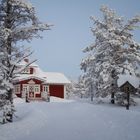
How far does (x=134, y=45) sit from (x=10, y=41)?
19.5m

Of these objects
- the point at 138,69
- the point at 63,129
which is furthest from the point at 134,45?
the point at 63,129

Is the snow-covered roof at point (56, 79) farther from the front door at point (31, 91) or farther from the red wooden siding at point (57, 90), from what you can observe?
the front door at point (31, 91)

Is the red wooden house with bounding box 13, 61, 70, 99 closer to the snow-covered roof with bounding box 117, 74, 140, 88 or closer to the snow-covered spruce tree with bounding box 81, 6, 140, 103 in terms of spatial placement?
the snow-covered spruce tree with bounding box 81, 6, 140, 103

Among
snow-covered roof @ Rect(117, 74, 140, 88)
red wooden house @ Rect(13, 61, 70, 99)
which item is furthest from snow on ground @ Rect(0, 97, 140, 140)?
red wooden house @ Rect(13, 61, 70, 99)

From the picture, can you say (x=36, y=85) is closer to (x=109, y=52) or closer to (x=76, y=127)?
(x=109, y=52)

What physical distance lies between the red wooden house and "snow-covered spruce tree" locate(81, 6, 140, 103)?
1346cm

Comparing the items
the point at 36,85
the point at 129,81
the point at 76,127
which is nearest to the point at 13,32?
the point at 76,127

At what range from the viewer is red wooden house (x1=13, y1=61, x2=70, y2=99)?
48.8 meters

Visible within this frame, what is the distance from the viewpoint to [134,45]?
35.1 m

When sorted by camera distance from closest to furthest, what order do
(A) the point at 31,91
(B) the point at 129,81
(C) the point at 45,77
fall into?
1. (B) the point at 129,81
2. (A) the point at 31,91
3. (C) the point at 45,77

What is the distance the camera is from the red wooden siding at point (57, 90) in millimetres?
51919

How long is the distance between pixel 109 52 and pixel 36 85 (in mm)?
18357

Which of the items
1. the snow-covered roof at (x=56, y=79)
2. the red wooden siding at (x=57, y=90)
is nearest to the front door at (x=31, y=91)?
the snow-covered roof at (x=56, y=79)

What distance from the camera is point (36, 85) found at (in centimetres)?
4950
